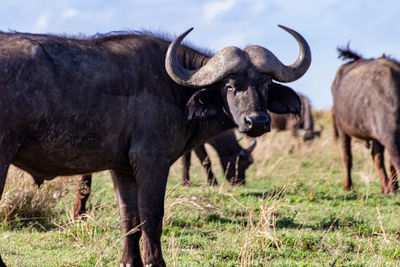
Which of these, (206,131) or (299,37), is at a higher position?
(299,37)

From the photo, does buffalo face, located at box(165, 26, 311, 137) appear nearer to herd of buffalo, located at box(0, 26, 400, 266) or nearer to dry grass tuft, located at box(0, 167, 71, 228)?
herd of buffalo, located at box(0, 26, 400, 266)

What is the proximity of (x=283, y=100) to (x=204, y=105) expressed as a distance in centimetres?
82

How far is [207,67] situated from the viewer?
4844 millimetres

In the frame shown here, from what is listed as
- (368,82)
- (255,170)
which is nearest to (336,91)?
(368,82)

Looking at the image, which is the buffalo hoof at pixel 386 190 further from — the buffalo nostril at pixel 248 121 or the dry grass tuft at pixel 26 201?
the buffalo nostril at pixel 248 121

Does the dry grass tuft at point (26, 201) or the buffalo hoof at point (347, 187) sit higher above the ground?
the dry grass tuft at point (26, 201)

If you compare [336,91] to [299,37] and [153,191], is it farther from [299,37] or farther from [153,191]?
[153,191]

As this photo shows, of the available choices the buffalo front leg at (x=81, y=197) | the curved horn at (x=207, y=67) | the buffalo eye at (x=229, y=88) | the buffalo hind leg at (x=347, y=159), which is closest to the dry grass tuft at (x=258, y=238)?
the buffalo eye at (x=229, y=88)

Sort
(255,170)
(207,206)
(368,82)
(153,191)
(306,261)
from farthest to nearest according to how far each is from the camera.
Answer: (255,170) → (368,82) → (207,206) → (306,261) → (153,191)

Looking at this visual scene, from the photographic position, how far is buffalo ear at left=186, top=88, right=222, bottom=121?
4777 mm

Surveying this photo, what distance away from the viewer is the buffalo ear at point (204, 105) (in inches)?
188

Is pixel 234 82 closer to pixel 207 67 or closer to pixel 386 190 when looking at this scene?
pixel 207 67

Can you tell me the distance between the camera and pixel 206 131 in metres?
5.14

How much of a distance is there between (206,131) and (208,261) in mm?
1163
